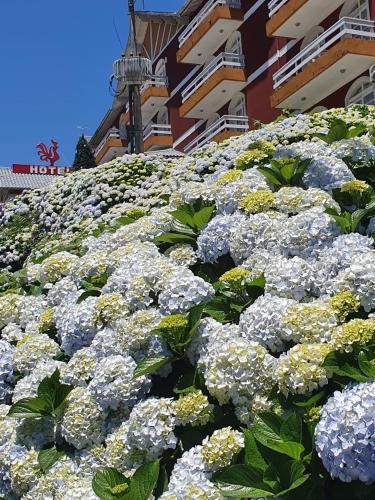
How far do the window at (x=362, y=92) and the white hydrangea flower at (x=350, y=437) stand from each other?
20908mm

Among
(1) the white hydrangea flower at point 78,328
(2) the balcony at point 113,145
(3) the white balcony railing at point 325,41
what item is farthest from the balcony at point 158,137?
(1) the white hydrangea flower at point 78,328

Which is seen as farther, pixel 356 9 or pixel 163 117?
pixel 163 117

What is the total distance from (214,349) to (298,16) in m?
23.0

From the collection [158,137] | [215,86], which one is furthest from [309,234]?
[158,137]

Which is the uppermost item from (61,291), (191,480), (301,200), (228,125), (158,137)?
(158,137)

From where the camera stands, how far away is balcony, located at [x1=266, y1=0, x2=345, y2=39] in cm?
2366

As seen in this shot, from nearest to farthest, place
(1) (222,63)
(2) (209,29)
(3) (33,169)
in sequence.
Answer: (1) (222,63) → (2) (209,29) → (3) (33,169)

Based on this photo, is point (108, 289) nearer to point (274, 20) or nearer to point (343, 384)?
point (343, 384)

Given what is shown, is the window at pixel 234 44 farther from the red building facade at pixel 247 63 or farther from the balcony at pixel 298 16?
the balcony at pixel 298 16

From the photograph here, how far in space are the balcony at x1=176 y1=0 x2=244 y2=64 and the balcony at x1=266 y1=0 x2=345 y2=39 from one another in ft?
13.9

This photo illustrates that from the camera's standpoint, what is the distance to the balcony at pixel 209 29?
29766 mm

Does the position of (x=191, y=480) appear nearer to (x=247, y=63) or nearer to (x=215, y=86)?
(x=247, y=63)

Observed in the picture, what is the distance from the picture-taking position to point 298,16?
24188 millimetres

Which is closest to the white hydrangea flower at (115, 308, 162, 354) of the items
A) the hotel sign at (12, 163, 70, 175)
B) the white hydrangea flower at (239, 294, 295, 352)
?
the white hydrangea flower at (239, 294, 295, 352)
